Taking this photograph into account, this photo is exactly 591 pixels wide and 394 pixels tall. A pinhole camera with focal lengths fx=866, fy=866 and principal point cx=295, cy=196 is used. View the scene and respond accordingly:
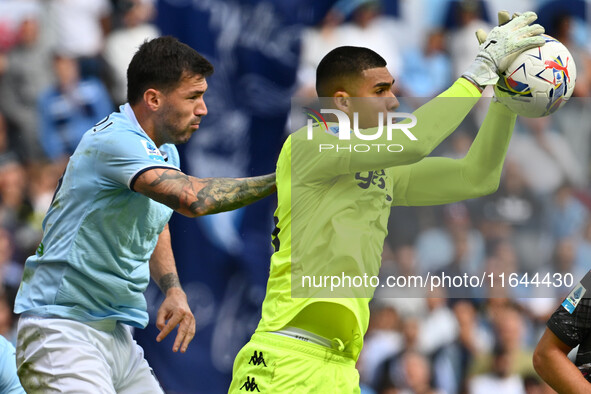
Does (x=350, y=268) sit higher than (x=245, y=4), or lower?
lower

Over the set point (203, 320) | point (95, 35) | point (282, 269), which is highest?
point (95, 35)

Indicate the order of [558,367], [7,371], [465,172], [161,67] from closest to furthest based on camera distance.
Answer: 1. [558,367]
2. [161,67]
3. [465,172]
4. [7,371]

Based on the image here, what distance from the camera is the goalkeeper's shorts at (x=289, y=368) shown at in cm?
381

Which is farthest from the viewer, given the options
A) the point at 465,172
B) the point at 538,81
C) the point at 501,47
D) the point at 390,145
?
the point at 465,172

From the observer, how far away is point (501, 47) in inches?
160

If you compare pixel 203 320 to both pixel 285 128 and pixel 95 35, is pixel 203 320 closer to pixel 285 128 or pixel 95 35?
pixel 285 128

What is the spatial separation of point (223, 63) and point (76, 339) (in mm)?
4072

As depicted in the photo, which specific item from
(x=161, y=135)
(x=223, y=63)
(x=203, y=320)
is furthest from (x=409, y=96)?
(x=161, y=135)

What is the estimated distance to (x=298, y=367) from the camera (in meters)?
3.84

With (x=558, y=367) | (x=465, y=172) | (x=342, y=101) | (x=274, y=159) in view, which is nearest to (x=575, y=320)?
(x=558, y=367)

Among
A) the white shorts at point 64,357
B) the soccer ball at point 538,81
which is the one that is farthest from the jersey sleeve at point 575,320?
the white shorts at point 64,357

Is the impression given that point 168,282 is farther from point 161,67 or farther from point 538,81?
point 538,81

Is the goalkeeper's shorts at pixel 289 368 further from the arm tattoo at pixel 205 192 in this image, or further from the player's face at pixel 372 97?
the player's face at pixel 372 97

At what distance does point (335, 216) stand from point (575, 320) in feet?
3.75
